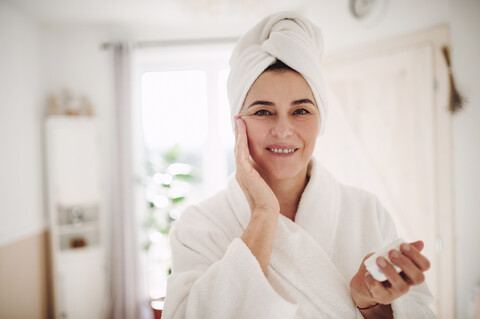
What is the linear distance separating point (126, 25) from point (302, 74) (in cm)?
268

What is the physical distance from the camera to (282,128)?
2.25ft

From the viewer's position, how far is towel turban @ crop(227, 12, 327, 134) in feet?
2.20

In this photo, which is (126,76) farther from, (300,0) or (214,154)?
(300,0)

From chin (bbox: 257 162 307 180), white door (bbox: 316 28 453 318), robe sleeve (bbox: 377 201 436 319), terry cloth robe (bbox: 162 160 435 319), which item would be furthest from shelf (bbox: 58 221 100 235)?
robe sleeve (bbox: 377 201 436 319)

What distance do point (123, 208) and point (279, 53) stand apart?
7.92 ft

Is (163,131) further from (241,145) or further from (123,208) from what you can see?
(241,145)

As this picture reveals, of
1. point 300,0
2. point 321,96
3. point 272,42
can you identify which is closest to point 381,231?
point 321,96

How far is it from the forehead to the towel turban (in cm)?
2

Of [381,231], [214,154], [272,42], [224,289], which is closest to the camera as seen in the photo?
[224,289]

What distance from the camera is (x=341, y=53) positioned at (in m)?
2.01

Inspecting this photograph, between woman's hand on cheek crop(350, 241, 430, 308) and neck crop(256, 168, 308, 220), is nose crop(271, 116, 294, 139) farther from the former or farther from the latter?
woman's hand on cheek crop(350, 241, 430, 308)

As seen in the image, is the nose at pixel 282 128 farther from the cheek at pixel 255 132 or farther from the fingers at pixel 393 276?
the fingers at pixel 393 276

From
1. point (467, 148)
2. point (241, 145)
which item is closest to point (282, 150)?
point (241, 145)

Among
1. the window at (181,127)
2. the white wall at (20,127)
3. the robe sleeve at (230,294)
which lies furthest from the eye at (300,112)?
the white wall at (20,127)
